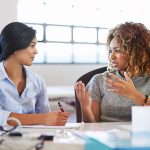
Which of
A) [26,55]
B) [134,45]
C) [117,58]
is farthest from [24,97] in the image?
[134,45]

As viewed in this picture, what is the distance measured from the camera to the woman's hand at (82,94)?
170 cm

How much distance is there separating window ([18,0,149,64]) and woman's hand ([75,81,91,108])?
2.80m

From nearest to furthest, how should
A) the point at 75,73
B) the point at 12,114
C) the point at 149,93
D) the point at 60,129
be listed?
the point at 60,129 → the point at 12,114 → the point at 149,93 → the point at 75,73

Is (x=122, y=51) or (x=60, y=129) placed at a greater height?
(x=122, y=51)

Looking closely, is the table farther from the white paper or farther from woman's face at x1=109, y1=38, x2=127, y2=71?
woman's face at x1=109, y1=38, x2=127, y2=71

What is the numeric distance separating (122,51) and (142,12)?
11.5 feet

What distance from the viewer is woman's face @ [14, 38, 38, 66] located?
5.79ft

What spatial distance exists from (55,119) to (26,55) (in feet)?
1.41

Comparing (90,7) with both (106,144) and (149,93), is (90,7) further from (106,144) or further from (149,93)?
(106,144)

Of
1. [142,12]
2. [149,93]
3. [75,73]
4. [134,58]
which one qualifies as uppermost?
[142,12]

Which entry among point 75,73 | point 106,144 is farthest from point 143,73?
point 75,73

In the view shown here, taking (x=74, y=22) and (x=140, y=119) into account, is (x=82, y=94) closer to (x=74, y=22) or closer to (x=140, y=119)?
(x=140, y=119)

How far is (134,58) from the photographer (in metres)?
1.97

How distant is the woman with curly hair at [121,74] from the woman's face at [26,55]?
351mm
